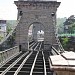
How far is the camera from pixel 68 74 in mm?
3363

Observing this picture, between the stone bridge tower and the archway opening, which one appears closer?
the stone bridge tower

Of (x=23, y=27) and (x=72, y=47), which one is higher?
(x=23, y=27)

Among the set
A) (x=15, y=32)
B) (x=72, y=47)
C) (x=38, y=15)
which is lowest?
(x=72, y=47)

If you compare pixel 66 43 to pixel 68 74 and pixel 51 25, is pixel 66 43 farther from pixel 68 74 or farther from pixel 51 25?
pixel 68 74

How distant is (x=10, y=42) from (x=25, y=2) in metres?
7.11

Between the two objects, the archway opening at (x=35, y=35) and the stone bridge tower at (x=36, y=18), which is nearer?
the stone bridge tower at (x=36, y=18)

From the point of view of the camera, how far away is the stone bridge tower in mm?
39094

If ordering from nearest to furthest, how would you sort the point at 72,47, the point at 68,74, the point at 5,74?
the point at 68,74
the point at 5,74
the point at 72,47

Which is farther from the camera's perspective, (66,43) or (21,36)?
(66,43)

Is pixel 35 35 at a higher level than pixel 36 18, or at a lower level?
lower

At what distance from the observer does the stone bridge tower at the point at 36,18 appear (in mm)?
39094

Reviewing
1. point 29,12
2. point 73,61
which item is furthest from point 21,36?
point 73,61

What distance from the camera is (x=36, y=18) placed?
39406 mm

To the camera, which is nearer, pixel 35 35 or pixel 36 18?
pixel 36 18
